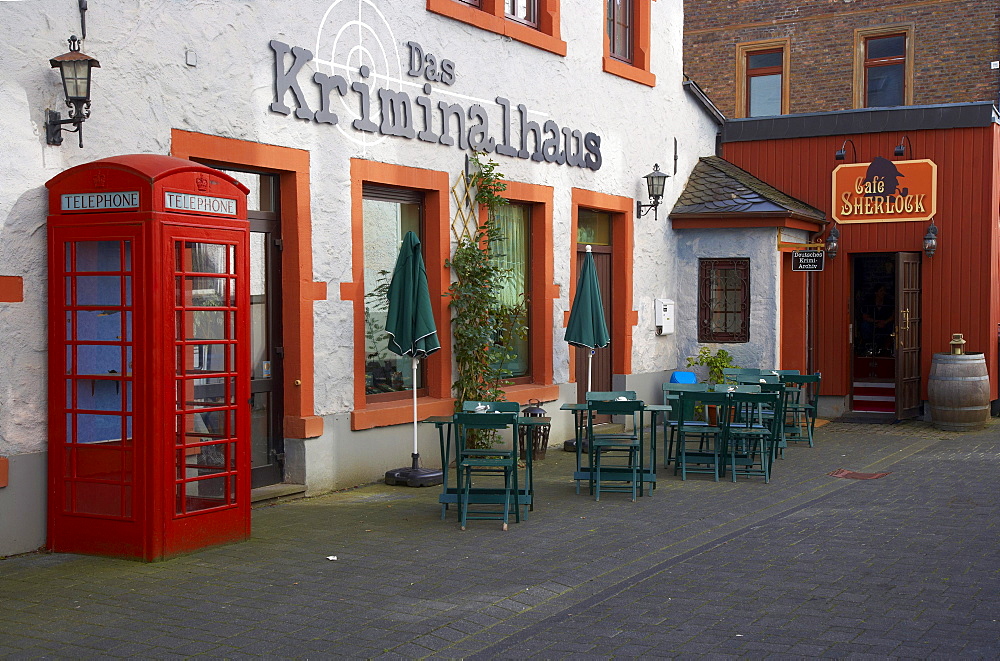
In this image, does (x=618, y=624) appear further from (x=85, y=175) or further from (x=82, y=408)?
(x=85, y=175)

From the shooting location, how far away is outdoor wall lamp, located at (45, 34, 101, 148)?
7.16m

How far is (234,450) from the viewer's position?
7.54 metres

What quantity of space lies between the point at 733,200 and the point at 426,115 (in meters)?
6.03

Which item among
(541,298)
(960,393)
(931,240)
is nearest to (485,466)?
(541,298)

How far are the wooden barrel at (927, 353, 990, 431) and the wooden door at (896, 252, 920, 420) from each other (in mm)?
445

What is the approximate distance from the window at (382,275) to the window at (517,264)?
5.37ft

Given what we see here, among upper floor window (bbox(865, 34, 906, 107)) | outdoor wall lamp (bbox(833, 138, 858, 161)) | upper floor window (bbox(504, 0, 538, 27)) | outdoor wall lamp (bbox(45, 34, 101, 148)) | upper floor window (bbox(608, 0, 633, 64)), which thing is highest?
upper floor window (bbox(865, 34, 906, 107))

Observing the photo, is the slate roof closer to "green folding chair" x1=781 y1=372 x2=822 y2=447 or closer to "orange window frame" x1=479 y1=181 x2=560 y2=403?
"green folding chair" x1=781 y1=372 x2=822 y2=447

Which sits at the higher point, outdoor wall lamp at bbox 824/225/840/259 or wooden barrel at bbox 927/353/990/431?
outdoor wall lamp at bbox 824/225/840/259

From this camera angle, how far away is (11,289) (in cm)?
712

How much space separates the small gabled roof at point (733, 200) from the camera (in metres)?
15.1

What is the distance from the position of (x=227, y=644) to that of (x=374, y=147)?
573 centimetres

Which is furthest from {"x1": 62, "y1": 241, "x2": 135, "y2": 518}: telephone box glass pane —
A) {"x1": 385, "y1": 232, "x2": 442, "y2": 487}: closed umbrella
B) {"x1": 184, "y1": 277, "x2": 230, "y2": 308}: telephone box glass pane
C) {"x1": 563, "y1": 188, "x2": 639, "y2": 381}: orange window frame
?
{"x1": 563, "y1": 188, "x2": 639, "y2": 381}: orange window frame

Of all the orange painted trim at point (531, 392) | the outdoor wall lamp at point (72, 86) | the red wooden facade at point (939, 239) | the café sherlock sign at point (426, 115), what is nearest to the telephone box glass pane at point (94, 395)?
the outdoor wall lamp at point (72, 86)
